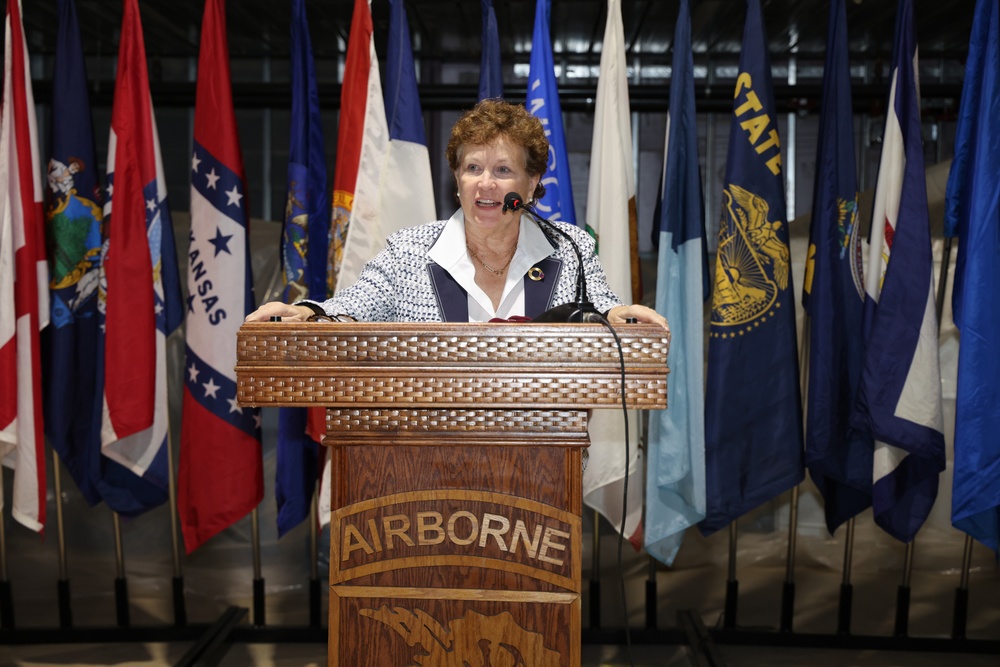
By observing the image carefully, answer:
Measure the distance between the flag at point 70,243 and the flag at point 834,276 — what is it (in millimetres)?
2222

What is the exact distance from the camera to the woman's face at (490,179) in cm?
180

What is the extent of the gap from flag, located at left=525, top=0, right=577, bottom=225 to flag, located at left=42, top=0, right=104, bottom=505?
140cm

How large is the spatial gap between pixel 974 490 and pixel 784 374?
0.60m

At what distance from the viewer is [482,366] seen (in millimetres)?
1386

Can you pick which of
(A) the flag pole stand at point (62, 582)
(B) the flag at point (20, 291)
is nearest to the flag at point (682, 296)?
(B) the flag at point (20, 291)

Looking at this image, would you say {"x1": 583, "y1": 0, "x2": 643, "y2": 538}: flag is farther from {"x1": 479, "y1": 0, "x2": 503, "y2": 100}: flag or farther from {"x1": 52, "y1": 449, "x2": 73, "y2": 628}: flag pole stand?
{"x1": 52, "y1": 449, "x2": 73, "y2": 628}: flag pole stand

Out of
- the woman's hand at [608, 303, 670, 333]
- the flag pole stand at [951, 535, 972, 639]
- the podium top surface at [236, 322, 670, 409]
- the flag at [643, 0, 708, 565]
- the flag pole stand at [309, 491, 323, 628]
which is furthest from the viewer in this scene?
the flag pole stand at [309, 491, 323, 628]

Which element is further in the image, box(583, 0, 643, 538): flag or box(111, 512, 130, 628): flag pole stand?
box(111, 512, 130, 628): flag pole stand

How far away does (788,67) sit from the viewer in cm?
455

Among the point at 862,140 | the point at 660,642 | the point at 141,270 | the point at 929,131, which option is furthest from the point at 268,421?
the point at 929,131

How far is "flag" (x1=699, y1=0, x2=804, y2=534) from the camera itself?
274 cm

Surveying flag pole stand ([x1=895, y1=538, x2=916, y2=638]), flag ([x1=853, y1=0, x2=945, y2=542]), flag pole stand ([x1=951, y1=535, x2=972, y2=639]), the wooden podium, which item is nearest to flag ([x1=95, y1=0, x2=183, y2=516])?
the wooden podium

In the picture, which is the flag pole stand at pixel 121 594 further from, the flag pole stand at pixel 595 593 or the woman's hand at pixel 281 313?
the woman's hand at pixel 281 313

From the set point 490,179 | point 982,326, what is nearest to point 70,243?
point 490,179
